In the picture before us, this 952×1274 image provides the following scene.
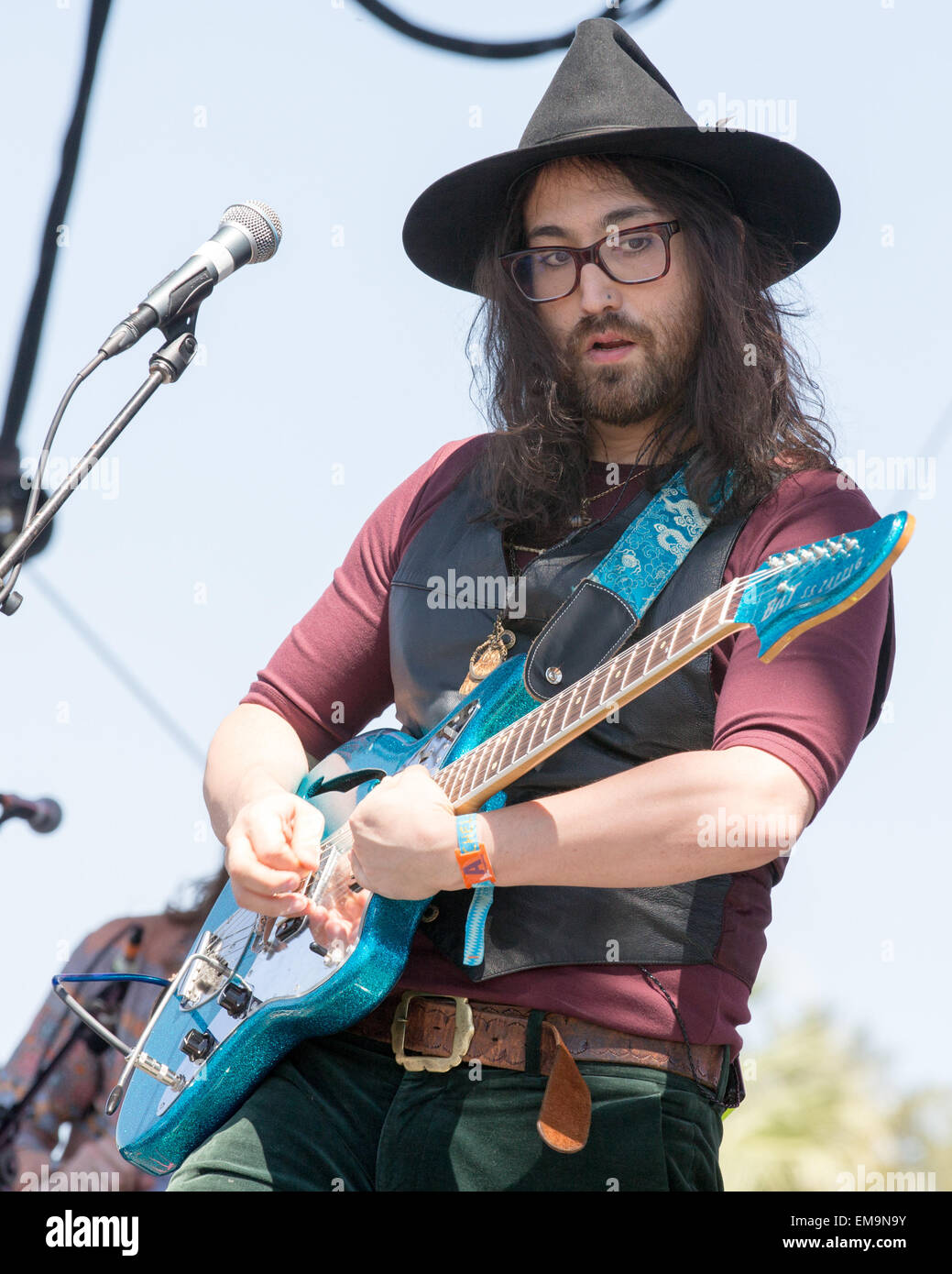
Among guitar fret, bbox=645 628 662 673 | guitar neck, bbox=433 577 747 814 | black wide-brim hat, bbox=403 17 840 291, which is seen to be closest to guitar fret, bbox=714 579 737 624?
guitar neck, bbox=433 577 747 814

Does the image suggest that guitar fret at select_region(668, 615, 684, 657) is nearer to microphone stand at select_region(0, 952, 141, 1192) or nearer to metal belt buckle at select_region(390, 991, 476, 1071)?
metal belt buckle at select_region(390, 991, 476, 1071)

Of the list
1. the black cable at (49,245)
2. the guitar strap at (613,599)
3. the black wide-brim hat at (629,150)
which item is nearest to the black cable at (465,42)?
the black cable at (49,245)

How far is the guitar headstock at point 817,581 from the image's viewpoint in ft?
5.16

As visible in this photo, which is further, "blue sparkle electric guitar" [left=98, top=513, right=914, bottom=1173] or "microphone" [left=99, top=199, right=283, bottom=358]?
"microphone" [left=99, top=199, right=283, bottom=358]

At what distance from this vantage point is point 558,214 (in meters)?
2.44

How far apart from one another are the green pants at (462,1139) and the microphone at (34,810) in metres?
1.50

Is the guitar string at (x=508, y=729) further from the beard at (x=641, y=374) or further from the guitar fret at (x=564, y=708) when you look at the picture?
the beard at (x=641, y=374)

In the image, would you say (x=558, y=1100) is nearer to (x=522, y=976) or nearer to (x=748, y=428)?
(x=522, y=976)

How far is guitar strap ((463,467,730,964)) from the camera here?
6.62 ft

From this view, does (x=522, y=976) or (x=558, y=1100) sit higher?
(x=522, y=976)

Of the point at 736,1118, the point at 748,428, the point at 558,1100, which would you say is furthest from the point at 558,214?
the point at 736,1118

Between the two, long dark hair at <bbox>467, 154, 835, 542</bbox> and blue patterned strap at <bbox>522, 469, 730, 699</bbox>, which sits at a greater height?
long dark hair at <bbox>467, 154, 835, 542</bbox>

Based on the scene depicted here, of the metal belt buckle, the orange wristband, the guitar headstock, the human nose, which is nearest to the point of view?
the guitar headstock
